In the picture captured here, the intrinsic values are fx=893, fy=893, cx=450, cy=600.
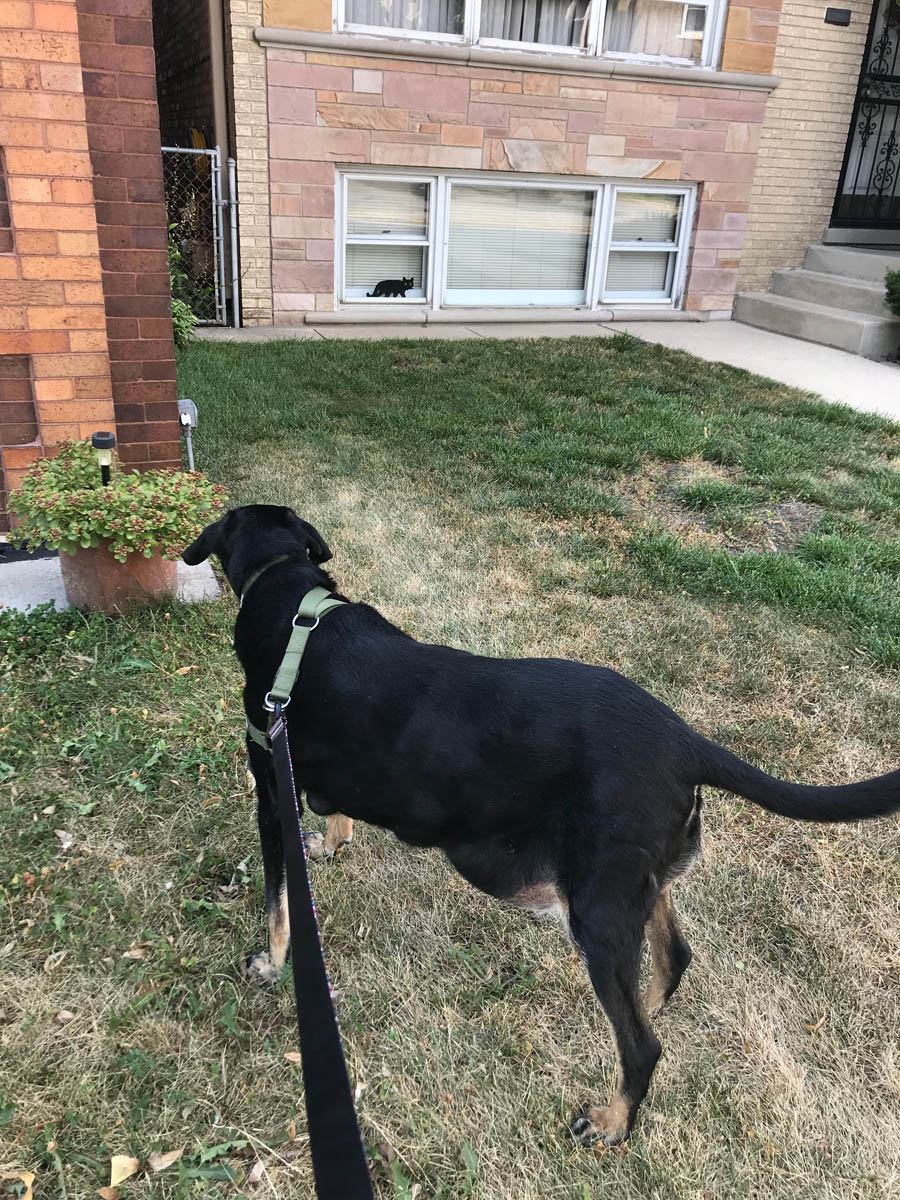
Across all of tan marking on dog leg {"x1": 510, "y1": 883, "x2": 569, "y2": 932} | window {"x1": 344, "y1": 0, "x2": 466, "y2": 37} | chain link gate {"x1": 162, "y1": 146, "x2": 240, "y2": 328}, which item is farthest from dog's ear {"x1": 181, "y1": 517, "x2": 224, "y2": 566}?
window {"x1": 344, "y1": 0, "x2": 466, "y2": 37}

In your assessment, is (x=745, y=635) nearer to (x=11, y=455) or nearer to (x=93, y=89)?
(x=11, y=455)

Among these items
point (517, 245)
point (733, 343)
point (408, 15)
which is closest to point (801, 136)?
point (733, 343)

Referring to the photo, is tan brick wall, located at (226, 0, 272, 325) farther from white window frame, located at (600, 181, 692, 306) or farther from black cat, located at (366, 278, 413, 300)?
white window frame, located at (600, 181, 692, 306)

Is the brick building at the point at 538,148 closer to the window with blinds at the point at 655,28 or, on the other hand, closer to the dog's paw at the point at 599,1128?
the window with blinds at the point at 655,28

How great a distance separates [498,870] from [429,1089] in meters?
0.54

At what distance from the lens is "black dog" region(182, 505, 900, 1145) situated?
67.1 inches

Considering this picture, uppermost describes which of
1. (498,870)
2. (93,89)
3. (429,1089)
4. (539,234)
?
(93,89)

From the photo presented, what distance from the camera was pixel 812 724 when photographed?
322 cm

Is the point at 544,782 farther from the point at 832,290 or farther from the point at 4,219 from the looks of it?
the point at 832,290

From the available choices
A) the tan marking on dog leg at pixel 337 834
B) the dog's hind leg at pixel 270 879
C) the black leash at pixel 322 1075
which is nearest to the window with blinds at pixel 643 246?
the tan marking on dog leg at pixel 337 834

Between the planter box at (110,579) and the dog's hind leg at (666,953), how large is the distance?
96.2 inches

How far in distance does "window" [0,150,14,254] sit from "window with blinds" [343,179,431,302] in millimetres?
6059

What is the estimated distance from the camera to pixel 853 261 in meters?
10.1

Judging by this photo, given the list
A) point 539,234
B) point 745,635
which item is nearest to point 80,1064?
point 745,635
